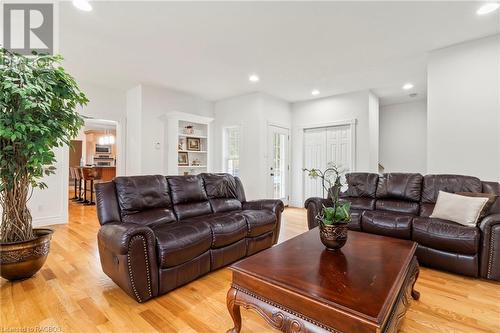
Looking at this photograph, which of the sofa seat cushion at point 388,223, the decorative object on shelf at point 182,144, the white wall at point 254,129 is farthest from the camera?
the decorative object on shelf at point 182,144

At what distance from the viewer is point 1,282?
7.16 ft

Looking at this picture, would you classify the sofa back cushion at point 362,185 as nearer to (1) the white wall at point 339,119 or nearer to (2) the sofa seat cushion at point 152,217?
(1) the white wall at point 339,119

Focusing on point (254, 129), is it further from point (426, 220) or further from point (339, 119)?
point (426, 220)

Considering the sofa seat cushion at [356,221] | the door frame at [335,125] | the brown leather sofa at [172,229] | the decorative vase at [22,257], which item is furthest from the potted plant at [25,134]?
the door frame at [335,125]

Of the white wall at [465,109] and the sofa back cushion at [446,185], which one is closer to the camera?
the sofa back cushion at [446,185]

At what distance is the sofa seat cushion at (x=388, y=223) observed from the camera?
8.98 feet

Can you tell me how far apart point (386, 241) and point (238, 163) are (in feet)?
14.0

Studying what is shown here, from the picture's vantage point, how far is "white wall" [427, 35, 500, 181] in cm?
317

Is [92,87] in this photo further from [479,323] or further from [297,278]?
[479,323]

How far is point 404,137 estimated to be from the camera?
6.21 metres

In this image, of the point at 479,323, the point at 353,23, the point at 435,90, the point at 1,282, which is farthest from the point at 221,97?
the point at 479,323

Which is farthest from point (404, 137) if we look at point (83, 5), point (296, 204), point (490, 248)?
point (83, 5)

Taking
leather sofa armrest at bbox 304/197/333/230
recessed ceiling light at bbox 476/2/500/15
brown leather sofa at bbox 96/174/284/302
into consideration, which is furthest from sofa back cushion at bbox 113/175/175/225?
recessed ceiling light at bbox 476/2/500/15

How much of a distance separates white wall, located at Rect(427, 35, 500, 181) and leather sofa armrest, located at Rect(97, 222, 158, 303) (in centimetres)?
395
